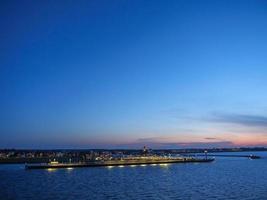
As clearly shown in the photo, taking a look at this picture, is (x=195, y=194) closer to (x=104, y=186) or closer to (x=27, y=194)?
(x=104, y=186)

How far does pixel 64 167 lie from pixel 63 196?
79.7m

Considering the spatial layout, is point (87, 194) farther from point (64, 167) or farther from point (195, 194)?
point (64, 167)

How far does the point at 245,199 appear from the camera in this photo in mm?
46688

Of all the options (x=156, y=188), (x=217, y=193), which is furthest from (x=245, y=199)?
(x=156, y=188)

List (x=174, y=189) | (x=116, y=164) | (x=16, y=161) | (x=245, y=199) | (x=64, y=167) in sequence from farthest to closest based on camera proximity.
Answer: (x=16, y=161), (x=116, y=164), (x=64, y=167), (x=174, y=189), (x=245, y=199)

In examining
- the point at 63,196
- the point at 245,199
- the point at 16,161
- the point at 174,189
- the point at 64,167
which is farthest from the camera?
the point at 16,161

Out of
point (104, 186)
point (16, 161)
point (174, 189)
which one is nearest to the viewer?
point (174, 189)

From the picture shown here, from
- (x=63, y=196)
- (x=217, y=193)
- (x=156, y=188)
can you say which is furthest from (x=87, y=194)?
(x=217, y=193)

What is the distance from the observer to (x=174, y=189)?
58531mm

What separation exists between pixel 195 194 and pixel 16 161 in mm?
153010

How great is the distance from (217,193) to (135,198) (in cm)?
1102

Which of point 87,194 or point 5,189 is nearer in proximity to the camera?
point 87,194

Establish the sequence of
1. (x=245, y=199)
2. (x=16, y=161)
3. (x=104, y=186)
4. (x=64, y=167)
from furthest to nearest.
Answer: (x=16, y=161)
(x=64, y=167)
(x=104, y=186)
(x=245, y=199)

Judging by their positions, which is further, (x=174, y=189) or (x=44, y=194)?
(x=174, y=189)
